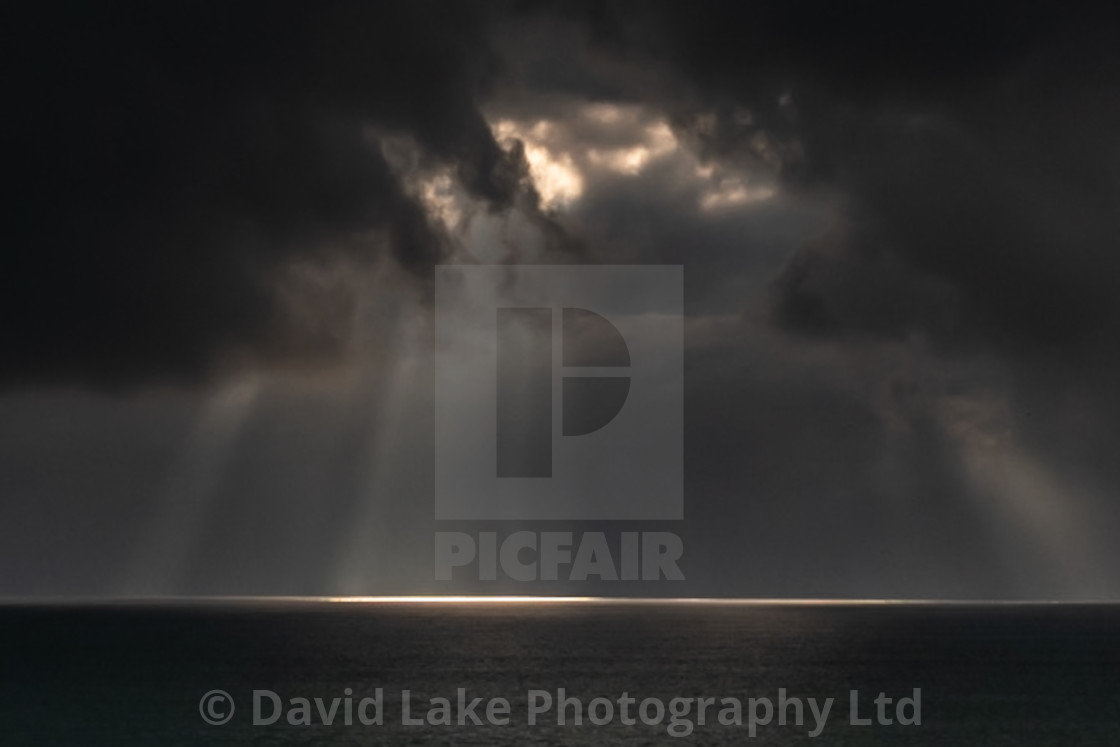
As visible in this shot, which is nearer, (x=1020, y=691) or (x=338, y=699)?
(x=338, y=699)

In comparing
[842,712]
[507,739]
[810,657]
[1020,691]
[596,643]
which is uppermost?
[596,643]

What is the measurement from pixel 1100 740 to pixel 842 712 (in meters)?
16.6

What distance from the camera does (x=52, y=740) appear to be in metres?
66.4

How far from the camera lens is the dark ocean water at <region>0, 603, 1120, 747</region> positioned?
6875 centimetres

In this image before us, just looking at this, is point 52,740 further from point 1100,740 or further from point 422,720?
point 1100,740

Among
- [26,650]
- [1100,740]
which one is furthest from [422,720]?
[26,650]

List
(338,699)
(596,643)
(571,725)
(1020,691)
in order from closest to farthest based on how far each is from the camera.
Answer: (571,725), (338,699), (1020,691), (596,643)
